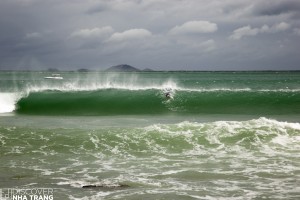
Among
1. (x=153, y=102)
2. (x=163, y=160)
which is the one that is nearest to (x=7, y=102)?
(x=153, y=102)

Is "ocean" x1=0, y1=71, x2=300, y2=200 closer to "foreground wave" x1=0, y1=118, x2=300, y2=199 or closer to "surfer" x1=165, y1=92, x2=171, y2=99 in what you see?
"foreground wave" x1=0, y1=118, x2=300, y2=199

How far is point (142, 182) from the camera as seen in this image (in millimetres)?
8555

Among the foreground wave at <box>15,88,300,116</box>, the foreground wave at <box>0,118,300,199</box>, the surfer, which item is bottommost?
the foreground wave at <box>0,118,300,199</box>

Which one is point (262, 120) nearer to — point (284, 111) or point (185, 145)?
point (185, 145)

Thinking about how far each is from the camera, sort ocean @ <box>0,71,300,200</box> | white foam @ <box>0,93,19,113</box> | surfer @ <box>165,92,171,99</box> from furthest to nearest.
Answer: surfer @ <box>165,92,171,99</box> → white foam @ <box>0,93,19,113</box> → ocean @ <box>0,71,300,200</box>

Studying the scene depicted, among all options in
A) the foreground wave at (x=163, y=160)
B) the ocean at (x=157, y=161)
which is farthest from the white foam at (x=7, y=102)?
the foreground wave at (x=163, y=160)

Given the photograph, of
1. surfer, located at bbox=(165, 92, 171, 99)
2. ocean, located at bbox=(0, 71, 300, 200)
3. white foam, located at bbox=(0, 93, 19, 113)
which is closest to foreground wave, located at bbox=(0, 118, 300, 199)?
ocean, located at bbox=(0, 71, 300, 200)

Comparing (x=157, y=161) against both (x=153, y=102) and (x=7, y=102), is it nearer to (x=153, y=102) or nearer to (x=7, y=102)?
(x=153, y=102)

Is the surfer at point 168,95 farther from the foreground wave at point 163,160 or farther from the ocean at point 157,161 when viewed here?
the foreground wave at point 163,160

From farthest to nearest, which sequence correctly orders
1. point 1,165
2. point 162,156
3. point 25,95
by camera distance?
point 25,95, point 162,156, point 1,165

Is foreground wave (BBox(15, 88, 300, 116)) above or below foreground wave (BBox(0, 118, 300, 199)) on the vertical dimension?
above

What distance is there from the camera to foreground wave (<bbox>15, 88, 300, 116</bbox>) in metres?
26.7

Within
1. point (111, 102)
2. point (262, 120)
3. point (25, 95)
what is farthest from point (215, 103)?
point (25, 95)

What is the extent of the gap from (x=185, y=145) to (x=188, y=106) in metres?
14.9
